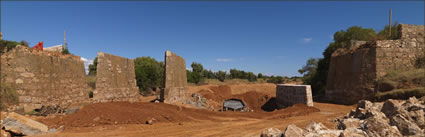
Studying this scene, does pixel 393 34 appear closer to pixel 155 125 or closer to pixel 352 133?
pixel 352 133

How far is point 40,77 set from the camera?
775 cm

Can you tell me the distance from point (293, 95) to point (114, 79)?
392 inches

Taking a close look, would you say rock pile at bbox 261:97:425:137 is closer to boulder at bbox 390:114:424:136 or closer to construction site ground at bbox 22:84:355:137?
boulder at bbox 390:114:424:136

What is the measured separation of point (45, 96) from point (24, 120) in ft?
7.33

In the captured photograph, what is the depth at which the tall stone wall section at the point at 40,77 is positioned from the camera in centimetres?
726

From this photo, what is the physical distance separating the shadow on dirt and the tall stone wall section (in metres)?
13.4

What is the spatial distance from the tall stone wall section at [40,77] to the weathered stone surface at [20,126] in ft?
5.75

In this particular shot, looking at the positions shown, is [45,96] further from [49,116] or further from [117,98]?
[117,98]

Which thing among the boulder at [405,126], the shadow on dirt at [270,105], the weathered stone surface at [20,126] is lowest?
the shadow on dirt at [270,105]

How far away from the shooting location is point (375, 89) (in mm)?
11984

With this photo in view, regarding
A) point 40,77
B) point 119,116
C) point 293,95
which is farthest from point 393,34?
point 40,77

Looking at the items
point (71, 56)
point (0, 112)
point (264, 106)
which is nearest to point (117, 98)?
point (71, 56)

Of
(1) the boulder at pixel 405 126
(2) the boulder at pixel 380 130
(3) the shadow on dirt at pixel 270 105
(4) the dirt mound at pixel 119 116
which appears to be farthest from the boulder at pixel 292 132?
(3) the shadow on dirt at pixel 270 105

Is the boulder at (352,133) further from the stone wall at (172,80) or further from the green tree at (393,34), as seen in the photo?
the green tree at (393,34)
